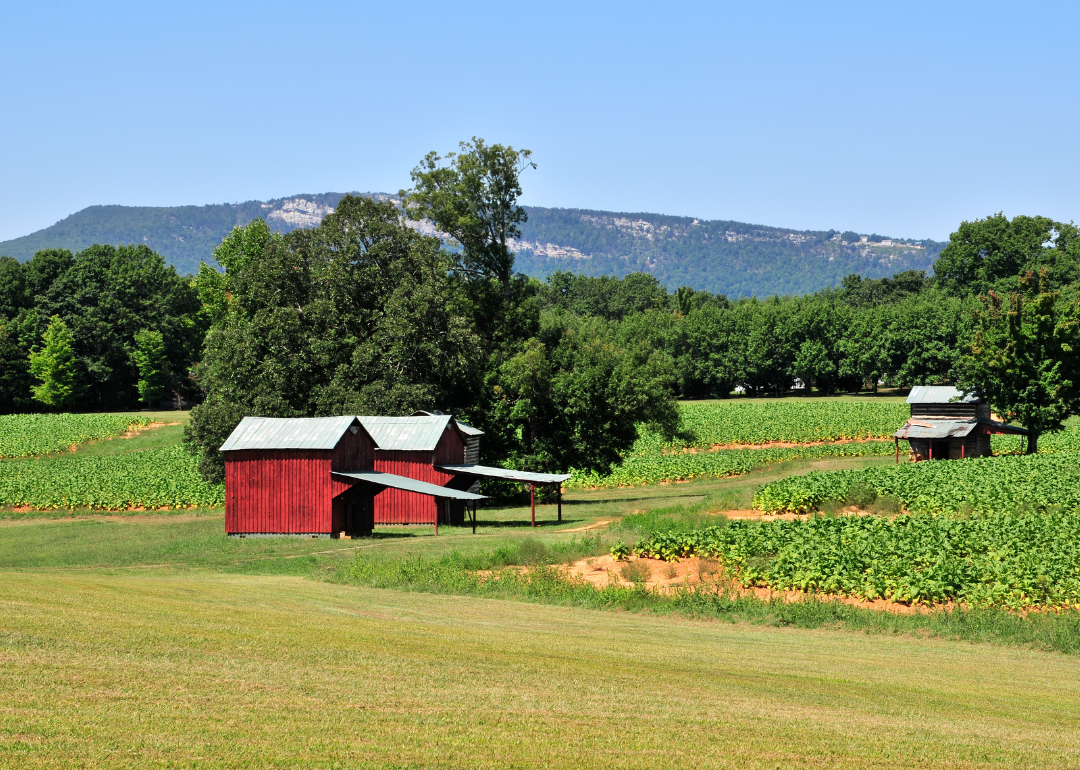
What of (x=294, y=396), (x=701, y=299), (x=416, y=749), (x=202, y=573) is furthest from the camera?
(x=701, y=299)

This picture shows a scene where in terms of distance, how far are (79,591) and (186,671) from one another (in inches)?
339

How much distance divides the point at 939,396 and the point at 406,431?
3559cm

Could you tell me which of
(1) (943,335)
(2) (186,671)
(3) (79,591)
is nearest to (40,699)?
(2) (186,671)

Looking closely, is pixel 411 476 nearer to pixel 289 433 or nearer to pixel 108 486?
pixel 289 433

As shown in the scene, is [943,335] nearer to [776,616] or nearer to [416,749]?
[776,616]

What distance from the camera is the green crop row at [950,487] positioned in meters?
33.5

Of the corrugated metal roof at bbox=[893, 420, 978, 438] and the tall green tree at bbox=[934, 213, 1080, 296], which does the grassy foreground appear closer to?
the corrugated metal roof at bbox=[893, 420, 978, 438]

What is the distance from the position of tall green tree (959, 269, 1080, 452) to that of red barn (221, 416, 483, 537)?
117 feet

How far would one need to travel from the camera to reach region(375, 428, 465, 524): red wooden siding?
140 feet

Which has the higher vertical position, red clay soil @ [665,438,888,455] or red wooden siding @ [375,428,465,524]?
red wooden siding @ [375,428,465,524]

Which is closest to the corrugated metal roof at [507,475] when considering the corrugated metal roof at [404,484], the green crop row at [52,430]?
the corrugated metal roof at [404,484]

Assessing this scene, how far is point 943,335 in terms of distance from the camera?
364ft

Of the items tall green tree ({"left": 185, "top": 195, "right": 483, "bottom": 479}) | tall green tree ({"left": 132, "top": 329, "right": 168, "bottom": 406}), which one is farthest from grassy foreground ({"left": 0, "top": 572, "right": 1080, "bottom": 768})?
tall green tree ({"left": 132, "top": 329, "right": 168, "bottom": 406})

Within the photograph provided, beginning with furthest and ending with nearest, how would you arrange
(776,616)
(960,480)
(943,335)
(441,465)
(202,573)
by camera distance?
1. (943,335)
2. (441,465)
3. (960,480)
4. (202,573)
5. (776,616)
